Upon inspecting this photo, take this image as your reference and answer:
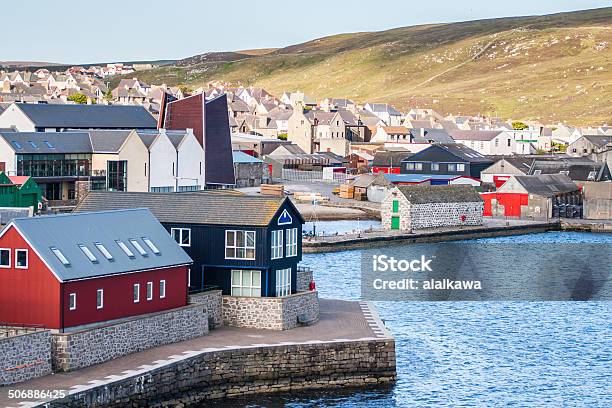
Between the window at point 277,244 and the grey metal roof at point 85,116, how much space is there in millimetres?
54866

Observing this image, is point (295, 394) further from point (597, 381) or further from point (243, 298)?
point (597, 381)

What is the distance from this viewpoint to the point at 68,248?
38.3 meters

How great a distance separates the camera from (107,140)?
87750mm

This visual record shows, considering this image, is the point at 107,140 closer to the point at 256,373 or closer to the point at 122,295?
the point at 122,295

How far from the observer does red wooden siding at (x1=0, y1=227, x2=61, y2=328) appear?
37.0m

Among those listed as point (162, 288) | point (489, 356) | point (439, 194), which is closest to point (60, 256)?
point (162, 288)

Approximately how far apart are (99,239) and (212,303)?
215 inches

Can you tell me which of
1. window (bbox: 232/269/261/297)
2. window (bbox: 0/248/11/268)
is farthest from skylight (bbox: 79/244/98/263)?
window (bbox: 232/269/261/297)

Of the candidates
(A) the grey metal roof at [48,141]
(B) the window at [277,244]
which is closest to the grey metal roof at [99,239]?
(B) the window at [277,244]

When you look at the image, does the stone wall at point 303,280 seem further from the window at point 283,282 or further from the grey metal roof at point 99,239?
the grey metal roof at point 99,239

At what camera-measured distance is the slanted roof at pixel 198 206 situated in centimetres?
4497

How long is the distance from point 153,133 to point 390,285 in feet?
86.9

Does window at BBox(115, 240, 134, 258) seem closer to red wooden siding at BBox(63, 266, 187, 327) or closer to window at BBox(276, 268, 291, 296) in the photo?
red wooden siding at BBox(63, 266, 187, 327)

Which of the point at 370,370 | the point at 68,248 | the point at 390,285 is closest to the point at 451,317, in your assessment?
the point at 390,285
